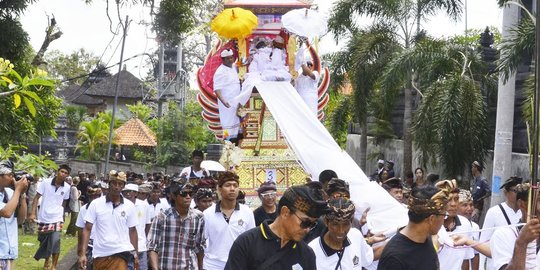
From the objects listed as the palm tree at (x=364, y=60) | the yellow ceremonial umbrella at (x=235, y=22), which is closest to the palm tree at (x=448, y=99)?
the palm tree at (x=364, y=60)

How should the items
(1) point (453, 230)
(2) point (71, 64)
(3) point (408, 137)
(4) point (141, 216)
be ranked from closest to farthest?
(1) point (453, 230), (4) point (141, 216), (3) point (408, 137), (2) point (71, 64)

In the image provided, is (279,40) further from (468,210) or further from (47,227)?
(468,210)

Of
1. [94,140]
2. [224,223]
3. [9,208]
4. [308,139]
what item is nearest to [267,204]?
[224,223]

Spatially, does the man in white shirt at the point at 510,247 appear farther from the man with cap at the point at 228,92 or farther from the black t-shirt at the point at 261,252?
the man with cap at the point at 228,92

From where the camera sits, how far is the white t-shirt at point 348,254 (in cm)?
689

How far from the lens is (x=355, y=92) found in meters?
24.4

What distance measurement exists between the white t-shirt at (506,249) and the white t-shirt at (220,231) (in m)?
2.97

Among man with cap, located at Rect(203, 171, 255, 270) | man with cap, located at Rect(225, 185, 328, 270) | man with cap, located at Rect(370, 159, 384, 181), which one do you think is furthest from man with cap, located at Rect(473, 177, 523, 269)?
man with cap, located at Rect(370, 159, 384, 181)

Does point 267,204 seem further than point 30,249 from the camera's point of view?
No

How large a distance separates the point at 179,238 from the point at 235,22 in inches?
239

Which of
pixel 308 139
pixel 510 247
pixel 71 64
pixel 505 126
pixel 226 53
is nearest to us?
pixel 510 247

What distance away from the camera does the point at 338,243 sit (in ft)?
22.6

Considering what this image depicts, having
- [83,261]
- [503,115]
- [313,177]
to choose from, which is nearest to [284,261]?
[83,261]

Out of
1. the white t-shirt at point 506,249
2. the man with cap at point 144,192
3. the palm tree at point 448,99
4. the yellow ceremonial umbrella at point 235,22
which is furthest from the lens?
the palm tree at point 448,99
